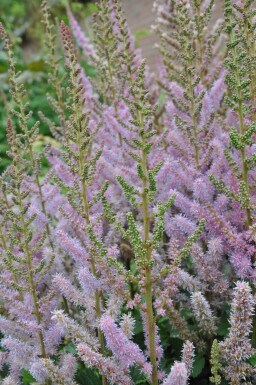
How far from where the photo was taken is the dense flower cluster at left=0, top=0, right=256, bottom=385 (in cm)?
162

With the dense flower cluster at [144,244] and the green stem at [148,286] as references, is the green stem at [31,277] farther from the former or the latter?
the green stem at [148,286]

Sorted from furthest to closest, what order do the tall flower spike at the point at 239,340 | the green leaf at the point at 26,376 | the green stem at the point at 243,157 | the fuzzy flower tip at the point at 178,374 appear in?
1. the green leaf at the point at 26,376
2. the green stem at the point at 243,157
3. the tall flower spike at the point at 239,340
4. the fuzzy flower tip at the point at 178,374

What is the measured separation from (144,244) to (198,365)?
64 centimetres

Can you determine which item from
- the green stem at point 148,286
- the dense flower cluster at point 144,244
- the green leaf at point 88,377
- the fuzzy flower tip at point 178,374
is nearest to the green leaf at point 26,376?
the dense flower cluster at point 144,244

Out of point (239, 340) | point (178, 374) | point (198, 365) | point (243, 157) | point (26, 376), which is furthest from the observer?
point (26, 376)

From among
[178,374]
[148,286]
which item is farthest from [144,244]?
[178,374]

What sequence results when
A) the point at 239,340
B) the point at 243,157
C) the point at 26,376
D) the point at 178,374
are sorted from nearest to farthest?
the point at 178,374
the point at 239,340
the point at 243,157
the point at 26,376

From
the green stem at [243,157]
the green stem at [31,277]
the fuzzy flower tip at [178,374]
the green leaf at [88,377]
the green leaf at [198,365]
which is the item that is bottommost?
the green leaf at [88,377]

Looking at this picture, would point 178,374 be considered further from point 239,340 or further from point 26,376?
point 26,376

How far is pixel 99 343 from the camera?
1.86 meters

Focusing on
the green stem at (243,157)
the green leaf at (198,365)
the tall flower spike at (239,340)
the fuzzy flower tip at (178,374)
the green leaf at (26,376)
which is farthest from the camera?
the green leaf at (26,376)

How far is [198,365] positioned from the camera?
197 centimetres

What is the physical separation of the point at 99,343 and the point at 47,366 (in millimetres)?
212

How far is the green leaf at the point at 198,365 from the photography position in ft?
6.29
